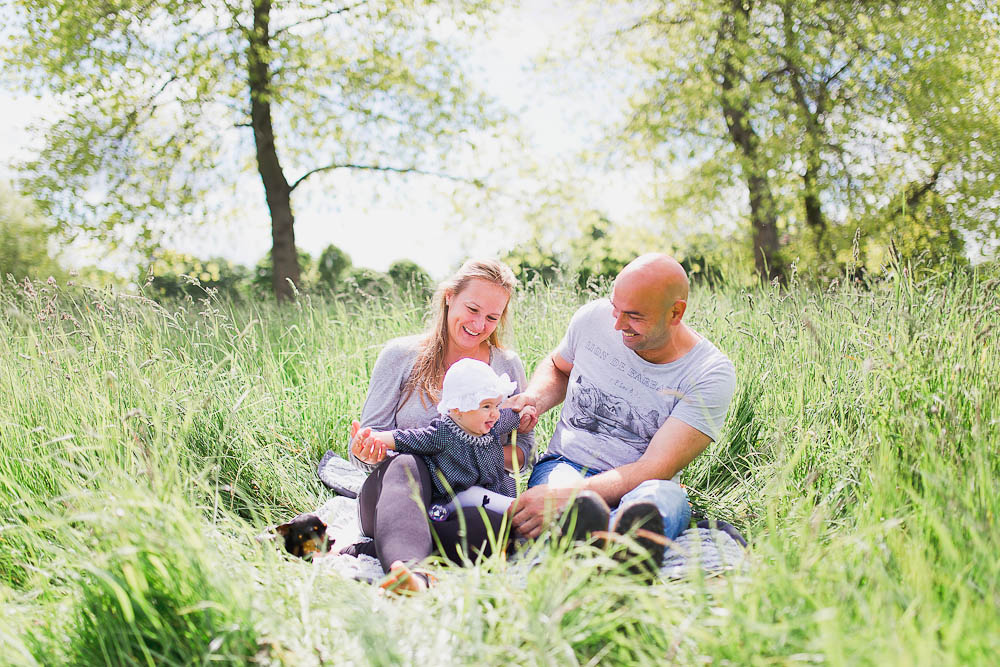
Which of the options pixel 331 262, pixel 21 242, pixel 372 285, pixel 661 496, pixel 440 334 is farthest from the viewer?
pixel 21 242

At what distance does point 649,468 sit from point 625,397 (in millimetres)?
386

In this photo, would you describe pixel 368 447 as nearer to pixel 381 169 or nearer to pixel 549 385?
pixel 549 385

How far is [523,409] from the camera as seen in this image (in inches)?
120

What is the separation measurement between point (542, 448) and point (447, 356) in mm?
1044

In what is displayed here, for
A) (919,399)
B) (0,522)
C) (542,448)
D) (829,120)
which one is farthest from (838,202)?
(0,522)

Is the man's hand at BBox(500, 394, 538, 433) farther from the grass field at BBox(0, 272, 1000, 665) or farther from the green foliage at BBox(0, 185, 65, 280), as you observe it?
the green foliage at BBox(0, 185, 65, 280)

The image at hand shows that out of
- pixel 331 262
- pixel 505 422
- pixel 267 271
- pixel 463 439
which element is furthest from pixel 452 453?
pixel 267 271

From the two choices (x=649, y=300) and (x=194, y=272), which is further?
(x=194, y=272)

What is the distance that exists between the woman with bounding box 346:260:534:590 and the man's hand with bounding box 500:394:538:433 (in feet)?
0.37

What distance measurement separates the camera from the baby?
8.96ft

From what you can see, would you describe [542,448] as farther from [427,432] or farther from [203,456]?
[203,456]

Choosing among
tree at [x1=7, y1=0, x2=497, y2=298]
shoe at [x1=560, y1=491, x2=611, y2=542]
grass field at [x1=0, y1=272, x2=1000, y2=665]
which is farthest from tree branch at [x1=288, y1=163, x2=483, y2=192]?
shoe at [x1=560, y1=491, x2=611, y2=542]

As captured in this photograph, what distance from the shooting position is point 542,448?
4.09 metres

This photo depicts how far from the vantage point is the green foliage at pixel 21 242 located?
1121cm
